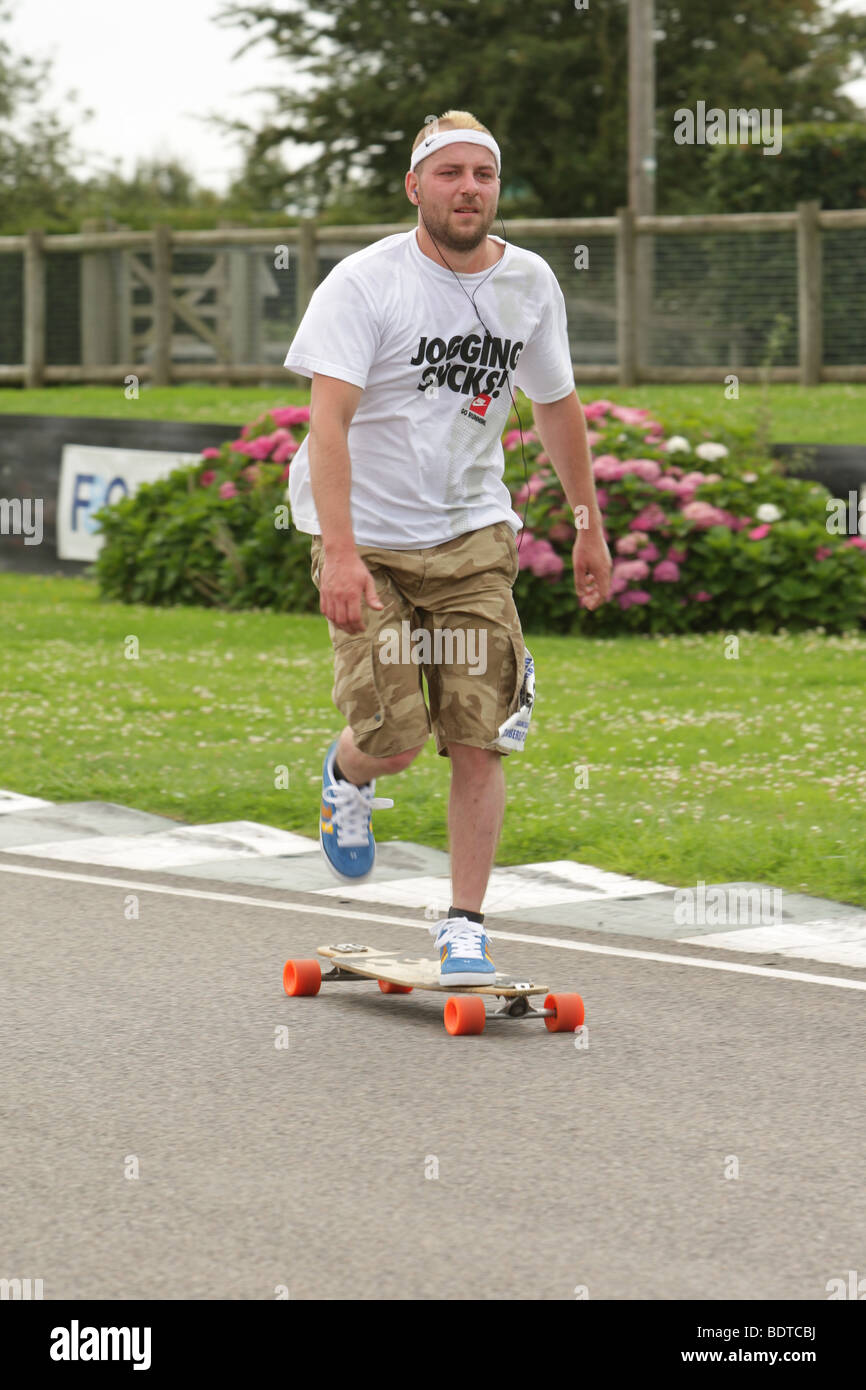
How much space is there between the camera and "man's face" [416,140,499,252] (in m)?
5.72

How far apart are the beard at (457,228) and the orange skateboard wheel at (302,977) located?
1928 mm

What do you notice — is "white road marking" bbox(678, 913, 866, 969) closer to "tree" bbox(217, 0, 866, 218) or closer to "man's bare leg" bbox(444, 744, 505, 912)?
"man's bare leg" bbox(444, 744, 505, 912)

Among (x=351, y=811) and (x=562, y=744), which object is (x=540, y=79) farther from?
(x=351, y=811)

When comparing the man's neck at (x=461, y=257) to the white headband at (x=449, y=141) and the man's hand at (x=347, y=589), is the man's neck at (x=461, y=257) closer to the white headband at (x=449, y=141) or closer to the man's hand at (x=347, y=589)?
the white headband at (x=449, y=141)

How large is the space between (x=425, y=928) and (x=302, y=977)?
100 cm

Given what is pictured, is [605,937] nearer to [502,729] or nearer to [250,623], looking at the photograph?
[502,729]

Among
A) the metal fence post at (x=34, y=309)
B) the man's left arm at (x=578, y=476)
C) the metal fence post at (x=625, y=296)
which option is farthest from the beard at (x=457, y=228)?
the metal fence post at (x=34, y=309)

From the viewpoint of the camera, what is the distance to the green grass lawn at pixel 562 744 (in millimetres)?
8195

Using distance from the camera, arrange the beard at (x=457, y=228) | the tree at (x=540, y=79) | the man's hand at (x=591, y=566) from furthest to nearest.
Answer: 1. the tree at (x=540, y=79)
2. the man's hand at (x=591, y=566)
3. the beard at (x=457, y=228)

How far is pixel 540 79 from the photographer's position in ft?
131

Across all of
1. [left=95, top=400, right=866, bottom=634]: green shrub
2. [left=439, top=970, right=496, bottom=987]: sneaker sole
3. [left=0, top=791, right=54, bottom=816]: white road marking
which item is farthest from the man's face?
[left=95, top=400, right=866, bottom=634]: green shrub

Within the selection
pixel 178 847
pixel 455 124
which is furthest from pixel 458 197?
pixel 178 847

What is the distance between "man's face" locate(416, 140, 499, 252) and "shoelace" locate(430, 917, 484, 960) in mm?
1737

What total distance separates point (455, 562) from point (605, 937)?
1526 millimetres
